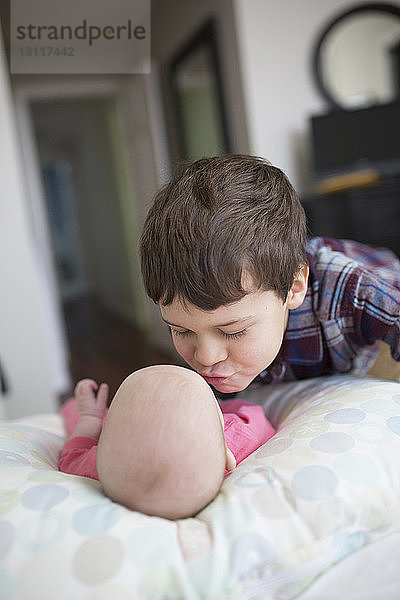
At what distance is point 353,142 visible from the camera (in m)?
2.92

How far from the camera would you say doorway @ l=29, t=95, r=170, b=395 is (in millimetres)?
5086

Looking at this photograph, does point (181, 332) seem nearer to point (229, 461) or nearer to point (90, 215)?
point (229, 461)

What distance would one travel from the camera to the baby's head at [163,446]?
59 cm

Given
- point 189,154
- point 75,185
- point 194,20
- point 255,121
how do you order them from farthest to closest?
point 75,185 < point 189,154 < point 194,20 < point 255,121

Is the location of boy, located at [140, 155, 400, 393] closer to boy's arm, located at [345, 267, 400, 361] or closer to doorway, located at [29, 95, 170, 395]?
boy's arm, located at [345, 267, 400, 361]

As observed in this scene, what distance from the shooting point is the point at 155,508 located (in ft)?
2.01

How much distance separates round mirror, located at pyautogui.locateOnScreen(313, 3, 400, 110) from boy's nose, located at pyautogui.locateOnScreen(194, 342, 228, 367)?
8.49 feet

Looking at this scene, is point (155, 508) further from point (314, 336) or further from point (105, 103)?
point (105, 103)

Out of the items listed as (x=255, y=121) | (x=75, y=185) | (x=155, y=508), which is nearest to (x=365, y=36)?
(x=255, y=121)

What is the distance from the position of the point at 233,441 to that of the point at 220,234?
1.05ft

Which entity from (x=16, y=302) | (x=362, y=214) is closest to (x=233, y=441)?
(x=16, y=302)

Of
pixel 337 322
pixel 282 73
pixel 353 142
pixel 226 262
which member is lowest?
pixel 337 322

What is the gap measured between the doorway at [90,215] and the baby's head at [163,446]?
10.1 feet

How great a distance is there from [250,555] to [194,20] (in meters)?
3.38
